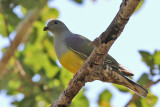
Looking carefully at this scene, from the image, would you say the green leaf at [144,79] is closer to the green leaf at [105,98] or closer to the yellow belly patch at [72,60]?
the yellow belly patch at [72,60]

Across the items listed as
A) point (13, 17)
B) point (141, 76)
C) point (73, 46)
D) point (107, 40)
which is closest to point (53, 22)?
point (13, 17)

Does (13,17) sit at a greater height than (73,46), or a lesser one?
greater

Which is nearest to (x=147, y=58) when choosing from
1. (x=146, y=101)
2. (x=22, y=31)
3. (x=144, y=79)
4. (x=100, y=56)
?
(x=144, y=79)

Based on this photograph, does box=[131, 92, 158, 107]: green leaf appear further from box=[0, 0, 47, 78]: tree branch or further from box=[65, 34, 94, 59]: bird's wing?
box=[0, 0, 47, 78]: tree branch

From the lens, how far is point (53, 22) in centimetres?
591

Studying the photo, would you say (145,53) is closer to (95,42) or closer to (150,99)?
(150,99)

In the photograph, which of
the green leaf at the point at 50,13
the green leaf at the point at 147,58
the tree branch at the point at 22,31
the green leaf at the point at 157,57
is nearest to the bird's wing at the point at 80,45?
the green leaf at the point at 147,58

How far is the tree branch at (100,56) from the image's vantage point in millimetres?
3129

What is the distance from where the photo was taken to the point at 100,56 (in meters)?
3.52

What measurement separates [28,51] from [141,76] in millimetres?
3800

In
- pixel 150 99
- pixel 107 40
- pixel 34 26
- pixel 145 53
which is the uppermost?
pixel 34 26

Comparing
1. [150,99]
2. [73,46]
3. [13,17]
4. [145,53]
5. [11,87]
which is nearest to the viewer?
[73,46]

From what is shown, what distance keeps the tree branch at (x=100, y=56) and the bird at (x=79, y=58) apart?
270 mm

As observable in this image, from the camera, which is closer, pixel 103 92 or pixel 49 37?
pixel 103 92
